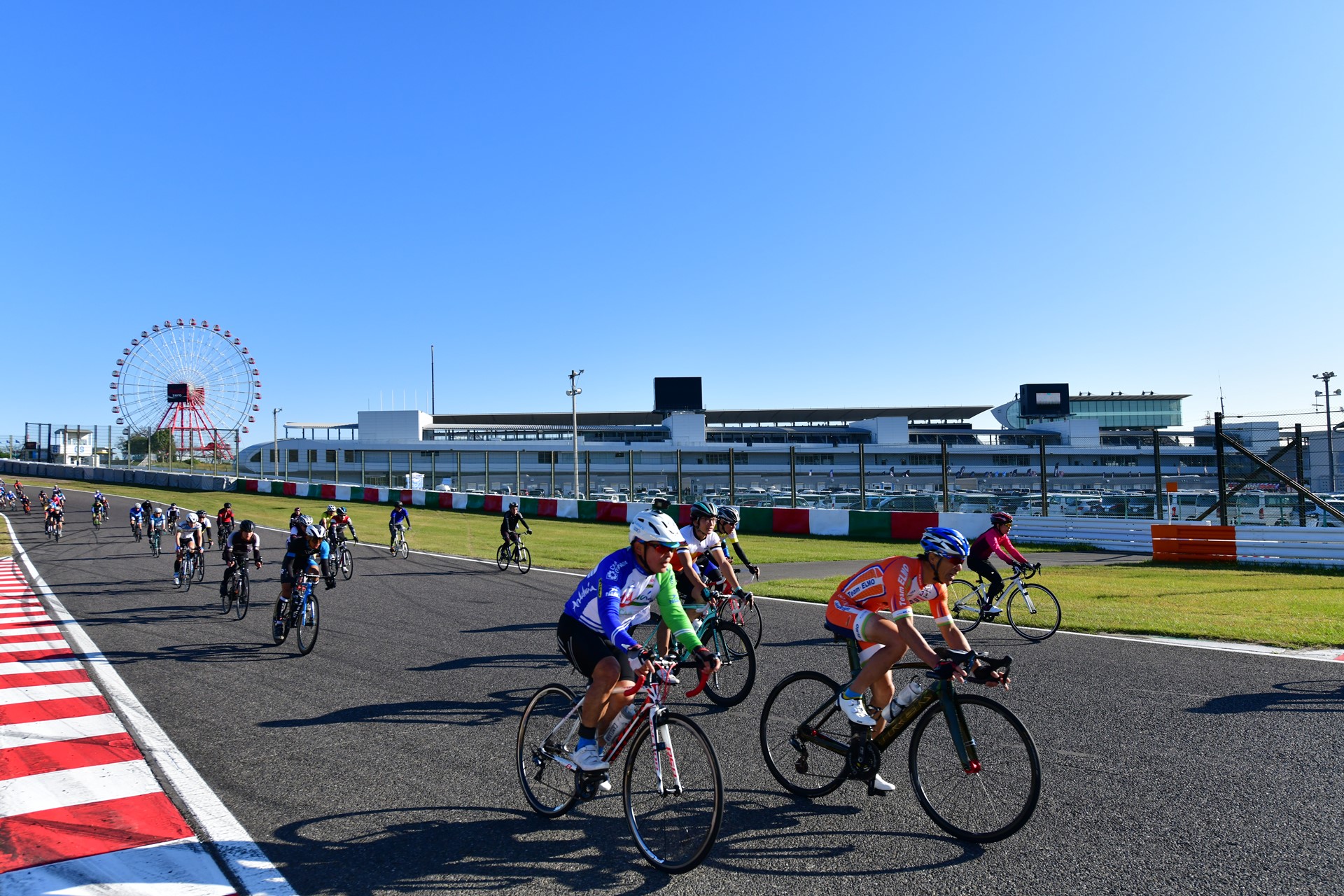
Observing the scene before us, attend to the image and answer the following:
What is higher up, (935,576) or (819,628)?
(935,576)

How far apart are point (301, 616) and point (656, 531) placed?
23.8ft

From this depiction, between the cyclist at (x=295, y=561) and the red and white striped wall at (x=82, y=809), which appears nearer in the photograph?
the red and white striped wall at (x=82, y=809)

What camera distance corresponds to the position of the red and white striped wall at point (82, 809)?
4.05m

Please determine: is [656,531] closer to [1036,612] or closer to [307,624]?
[307,624]

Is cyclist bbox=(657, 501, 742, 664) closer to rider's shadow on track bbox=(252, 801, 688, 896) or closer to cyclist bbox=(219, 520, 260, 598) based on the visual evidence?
rider's shadow on track bbox=(252, 801, 688, 896)

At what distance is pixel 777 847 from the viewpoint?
4426 millimetres

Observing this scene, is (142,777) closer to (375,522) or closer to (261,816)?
(261,816)

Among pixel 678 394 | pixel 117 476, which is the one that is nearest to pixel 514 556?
pixel 117 476

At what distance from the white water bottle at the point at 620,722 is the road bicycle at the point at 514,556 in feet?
48.6

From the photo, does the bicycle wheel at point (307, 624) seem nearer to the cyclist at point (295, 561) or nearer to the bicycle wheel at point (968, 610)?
the cyclist at point (295, 561)

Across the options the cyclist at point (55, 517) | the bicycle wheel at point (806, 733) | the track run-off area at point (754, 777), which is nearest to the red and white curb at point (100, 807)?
the track run-off area at point (754, 777)

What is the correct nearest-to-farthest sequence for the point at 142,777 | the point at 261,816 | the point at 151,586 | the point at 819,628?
1. the point at 261,816
2. the point at 142,777
3. the point at 819,628
4. the point at 151,586

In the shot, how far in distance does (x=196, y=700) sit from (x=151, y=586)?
1100cm

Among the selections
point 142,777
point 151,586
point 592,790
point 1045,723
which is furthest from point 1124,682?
point 151,586
